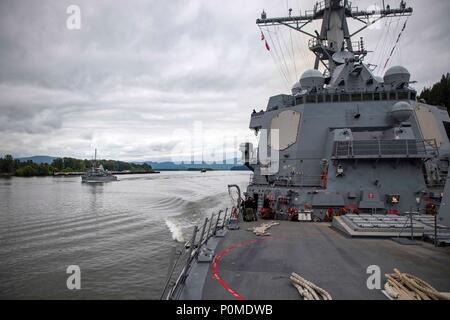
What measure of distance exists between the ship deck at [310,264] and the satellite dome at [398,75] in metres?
9.70

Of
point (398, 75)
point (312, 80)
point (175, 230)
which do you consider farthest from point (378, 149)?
point (175, 230)

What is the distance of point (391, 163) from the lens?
11.0 metres

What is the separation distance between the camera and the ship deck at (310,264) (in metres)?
4.09

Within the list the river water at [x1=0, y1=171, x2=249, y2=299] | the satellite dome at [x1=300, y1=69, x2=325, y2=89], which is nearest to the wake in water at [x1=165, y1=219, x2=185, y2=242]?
the river water at [x1=0, y1=171, x2=249, y2=299]

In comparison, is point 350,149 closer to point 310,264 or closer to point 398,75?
point 398,75

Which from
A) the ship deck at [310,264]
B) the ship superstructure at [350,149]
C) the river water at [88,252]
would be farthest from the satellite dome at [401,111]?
the river water at [88,252]

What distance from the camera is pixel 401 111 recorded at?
11.6 meters

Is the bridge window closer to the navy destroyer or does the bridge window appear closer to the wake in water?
the navy destroyer

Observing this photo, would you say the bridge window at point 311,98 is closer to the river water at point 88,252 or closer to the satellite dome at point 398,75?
the satellite dome at point 398,75

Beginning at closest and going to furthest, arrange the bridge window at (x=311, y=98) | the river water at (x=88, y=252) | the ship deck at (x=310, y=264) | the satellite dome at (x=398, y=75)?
the ship deck at (x=310, y=264), the river water at (x=88, y=252), the bridge window at (x=311, y=98), the satellite dome at (x=398, y=75)
